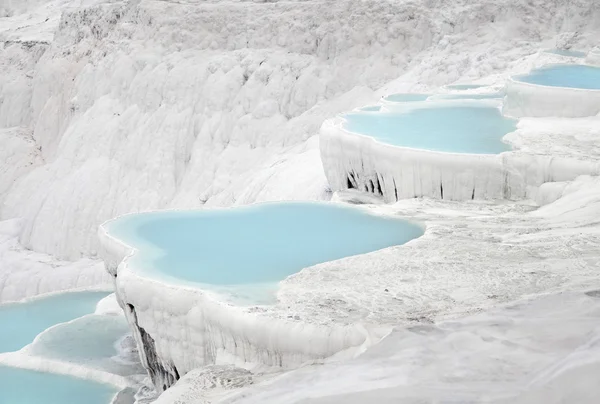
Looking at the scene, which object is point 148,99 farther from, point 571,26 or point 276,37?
point 571,26

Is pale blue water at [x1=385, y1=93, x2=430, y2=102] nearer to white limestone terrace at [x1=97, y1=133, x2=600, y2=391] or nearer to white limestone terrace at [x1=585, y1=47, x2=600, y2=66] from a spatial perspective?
white limestone terrace at [x1=585, y1=47, x2=600, y2=66]

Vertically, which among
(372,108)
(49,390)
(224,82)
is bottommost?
(49,390)

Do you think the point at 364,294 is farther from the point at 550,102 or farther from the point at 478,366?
Answer: the point at 550,102

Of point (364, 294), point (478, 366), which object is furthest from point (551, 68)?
point (478, 366)

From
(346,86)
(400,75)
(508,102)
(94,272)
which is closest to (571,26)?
(400,75)

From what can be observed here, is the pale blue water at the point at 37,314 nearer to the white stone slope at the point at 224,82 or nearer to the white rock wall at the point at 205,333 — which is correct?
the white stone slope at the point at 224,82

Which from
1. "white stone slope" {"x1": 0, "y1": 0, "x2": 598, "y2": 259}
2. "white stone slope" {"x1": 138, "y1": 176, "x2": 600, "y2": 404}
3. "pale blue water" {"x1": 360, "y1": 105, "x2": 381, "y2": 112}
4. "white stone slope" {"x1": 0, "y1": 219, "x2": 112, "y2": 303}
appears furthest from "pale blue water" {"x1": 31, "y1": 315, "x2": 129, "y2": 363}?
"white stone slope" {"x1": 0, "y1": 219, "x2": 112, "y2": 303}
